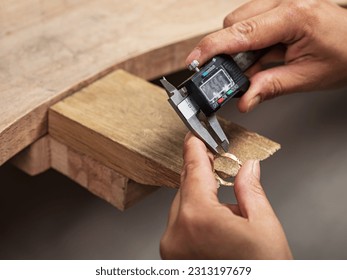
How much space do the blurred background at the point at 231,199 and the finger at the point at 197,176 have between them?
629 millimetres

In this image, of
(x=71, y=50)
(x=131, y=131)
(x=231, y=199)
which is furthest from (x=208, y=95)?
(x=231, y=199)

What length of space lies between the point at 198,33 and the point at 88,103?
0.95ft

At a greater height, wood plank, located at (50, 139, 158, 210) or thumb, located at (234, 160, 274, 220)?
thumb, located at (234, 160, 274, 220)

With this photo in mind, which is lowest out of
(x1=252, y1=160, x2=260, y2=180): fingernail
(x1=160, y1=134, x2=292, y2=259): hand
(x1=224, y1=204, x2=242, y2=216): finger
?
(x1=224, y1=204, x2=242, y2=216): finger

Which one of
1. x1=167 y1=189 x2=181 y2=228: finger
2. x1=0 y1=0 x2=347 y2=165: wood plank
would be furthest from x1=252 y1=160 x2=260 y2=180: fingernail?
x1=0 y1=0 x2=347 y2=165: wood plank

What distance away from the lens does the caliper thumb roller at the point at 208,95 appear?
2.80 feet

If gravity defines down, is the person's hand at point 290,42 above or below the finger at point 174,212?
above

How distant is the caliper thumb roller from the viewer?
85 centimetres

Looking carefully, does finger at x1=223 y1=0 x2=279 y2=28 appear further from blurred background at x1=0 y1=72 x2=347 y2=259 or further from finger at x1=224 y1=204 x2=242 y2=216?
blurred background at x1=0 y1=72 x2=347 y2=259

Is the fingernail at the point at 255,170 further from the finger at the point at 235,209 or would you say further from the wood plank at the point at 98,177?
the wood plank at the point at 98,177

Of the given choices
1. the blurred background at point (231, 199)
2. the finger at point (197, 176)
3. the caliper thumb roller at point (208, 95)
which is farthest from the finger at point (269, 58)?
the blurred background at point (231, 199)

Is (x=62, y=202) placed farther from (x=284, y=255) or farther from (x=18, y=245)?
(x=284, y=255)

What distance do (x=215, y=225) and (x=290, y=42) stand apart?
40 centimetres

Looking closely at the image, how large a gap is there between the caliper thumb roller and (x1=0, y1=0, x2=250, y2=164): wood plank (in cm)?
23
